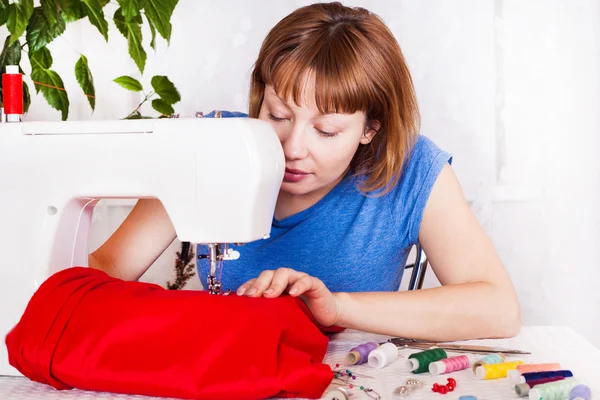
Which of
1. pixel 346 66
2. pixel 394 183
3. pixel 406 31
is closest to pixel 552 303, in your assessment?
pixel 406 31

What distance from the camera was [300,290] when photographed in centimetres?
118

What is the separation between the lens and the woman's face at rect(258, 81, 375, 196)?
1404 millimetres

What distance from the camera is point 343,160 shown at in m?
1.51

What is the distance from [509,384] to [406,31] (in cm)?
227

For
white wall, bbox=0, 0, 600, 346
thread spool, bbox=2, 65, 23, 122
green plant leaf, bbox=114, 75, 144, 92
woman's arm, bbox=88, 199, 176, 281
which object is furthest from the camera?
white wall, bbox=0, 0, 600, 346

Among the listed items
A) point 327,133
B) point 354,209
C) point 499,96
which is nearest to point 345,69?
point 327,133

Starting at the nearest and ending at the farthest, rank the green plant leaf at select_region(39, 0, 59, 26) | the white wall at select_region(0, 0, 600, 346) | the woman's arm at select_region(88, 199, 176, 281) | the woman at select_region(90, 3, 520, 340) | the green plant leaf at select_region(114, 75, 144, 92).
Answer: the woman at select_region(90, 3, 520, 340) < the woman's arm at select_region(88, 199, 176, 281) < the green plant leaf at select_region(39, 0, 59, 26) < the green plant leaf at select_region(114, 75, 144, 92) < the white wall at select_region(0, 0, 600, 346)

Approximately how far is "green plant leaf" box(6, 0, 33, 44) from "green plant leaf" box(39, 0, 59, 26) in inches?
3.5

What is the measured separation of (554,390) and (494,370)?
110 mm

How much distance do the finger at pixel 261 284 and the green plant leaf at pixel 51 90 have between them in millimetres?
1328

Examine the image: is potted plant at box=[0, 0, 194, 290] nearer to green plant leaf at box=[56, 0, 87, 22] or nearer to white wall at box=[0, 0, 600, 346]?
green plant leaf at box=[56, 0, 87, 22]

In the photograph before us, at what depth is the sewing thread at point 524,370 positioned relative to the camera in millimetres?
1081

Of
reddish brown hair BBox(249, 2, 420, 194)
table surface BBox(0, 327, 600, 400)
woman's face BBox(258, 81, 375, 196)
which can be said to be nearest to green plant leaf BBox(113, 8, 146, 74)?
reddish brown hair BBox(249, 2, 420, 194)

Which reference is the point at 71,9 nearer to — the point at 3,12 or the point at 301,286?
the point at 3,12
